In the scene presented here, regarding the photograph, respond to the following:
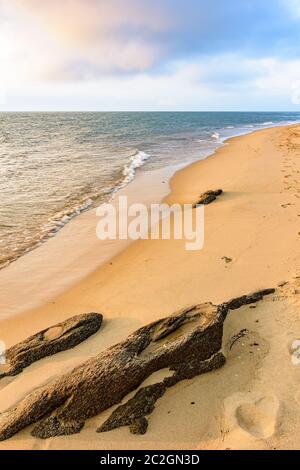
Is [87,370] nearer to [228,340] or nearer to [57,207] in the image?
[228,340]

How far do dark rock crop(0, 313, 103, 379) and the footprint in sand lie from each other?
9.47ft

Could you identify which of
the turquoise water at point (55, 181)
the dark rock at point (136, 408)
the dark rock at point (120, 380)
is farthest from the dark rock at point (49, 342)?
the turquoise water at point (55, 181)

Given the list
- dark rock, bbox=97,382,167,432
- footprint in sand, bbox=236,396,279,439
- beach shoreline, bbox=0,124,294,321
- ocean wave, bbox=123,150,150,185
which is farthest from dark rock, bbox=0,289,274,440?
ocean wave, bbox=123,150,150,185

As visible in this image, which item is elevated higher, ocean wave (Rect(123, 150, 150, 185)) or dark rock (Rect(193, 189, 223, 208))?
ocean wave (Rect(123, 150, 150, 185))

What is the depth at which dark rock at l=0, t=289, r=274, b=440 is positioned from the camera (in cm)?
443

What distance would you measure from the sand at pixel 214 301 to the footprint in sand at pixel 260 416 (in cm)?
1

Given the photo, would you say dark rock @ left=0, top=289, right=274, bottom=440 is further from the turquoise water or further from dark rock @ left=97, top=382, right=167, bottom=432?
the turquoise water

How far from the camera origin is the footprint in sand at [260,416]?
4.17 metres

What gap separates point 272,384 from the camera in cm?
482

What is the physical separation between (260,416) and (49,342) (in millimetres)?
3434

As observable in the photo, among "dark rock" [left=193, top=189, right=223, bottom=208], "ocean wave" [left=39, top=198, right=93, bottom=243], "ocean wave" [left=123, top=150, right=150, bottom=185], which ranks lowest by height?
"ocean wave" [left=39, top=198, right=93, bottom=243]

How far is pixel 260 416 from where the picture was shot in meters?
4.36

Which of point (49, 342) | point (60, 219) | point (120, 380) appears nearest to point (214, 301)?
point (120, 380)
